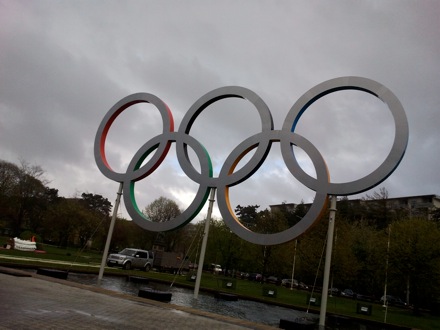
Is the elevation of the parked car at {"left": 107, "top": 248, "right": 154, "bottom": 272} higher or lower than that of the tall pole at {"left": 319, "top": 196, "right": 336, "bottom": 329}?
lower

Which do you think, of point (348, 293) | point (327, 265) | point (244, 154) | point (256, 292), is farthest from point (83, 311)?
point (348, 293)

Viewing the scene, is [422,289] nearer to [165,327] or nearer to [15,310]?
[165,327]

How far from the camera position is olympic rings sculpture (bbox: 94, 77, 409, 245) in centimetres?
1216

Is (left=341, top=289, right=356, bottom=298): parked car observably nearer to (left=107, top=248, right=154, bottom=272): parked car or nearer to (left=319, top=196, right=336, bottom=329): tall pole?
(left=107, top=248, right=154, bottom=272): parked car

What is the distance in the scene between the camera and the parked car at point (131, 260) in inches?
1114

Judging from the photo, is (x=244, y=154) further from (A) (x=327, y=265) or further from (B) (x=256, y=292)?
(B) (x=256, y=292)

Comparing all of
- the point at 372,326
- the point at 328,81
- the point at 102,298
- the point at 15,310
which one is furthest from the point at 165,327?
the point at 372,326

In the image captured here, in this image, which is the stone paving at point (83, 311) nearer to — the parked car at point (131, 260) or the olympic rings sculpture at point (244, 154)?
the olympic rings sculpture at point (244, 154)

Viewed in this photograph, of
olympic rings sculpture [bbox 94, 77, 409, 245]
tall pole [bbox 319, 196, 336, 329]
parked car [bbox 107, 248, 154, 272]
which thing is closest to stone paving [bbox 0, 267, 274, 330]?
tall pole [bbox 319, 196, 336, 329]

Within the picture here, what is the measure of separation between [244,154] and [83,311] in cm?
861

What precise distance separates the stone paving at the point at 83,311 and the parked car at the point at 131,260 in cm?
1622

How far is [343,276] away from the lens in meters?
35.2

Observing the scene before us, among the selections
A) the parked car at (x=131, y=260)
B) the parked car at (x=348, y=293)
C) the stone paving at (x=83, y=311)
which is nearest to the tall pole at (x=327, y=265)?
the stone paving at (x=83, y=311)

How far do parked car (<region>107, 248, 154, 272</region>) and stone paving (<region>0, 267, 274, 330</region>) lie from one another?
16223 mm
